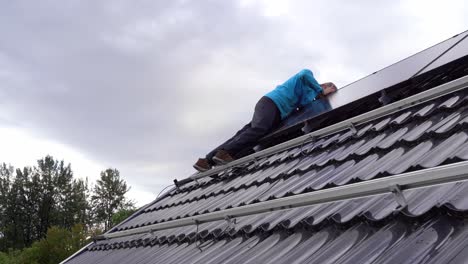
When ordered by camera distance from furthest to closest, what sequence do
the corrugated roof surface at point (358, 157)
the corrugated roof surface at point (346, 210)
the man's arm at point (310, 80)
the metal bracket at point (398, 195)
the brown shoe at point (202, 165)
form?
1. the man's arm at point (310, 80)
2. the brown shoe at point (202, 165)
3. the corrugated roof surface at point (358, 157)
4. the metal bracket at point (398, 195)
5. the corrugated roof surface at point (346, 210)

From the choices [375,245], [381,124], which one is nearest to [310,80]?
[381,124]

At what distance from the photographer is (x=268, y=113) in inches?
204

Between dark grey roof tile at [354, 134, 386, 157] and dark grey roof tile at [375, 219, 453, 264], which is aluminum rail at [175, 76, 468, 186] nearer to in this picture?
dark grey roof tile at [354, 134, 386, 157]

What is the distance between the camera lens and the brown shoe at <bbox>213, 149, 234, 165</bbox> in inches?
194

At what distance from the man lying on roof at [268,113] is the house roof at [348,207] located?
1.35 feet

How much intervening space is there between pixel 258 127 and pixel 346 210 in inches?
114

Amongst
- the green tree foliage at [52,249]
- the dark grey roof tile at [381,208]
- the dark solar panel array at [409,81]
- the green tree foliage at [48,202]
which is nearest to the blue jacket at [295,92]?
the dark solar panel array at [409,81]

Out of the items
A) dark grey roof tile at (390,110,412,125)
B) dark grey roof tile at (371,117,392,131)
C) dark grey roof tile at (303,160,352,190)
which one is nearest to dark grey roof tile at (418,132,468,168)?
dark grey roof tile at (303,160,352,190)

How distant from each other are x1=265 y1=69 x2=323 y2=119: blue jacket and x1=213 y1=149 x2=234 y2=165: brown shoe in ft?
2.76

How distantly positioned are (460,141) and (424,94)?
3.13 ft

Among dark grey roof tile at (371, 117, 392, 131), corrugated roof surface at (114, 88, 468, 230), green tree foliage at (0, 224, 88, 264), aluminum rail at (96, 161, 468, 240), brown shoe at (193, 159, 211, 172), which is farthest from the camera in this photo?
green tree foliage at (0, 224, 88, 264)

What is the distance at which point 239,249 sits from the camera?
8.64 ft

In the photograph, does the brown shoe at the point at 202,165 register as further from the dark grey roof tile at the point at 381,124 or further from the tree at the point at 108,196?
the tree at the point at 108,196

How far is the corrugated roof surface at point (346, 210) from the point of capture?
68.6 inches
